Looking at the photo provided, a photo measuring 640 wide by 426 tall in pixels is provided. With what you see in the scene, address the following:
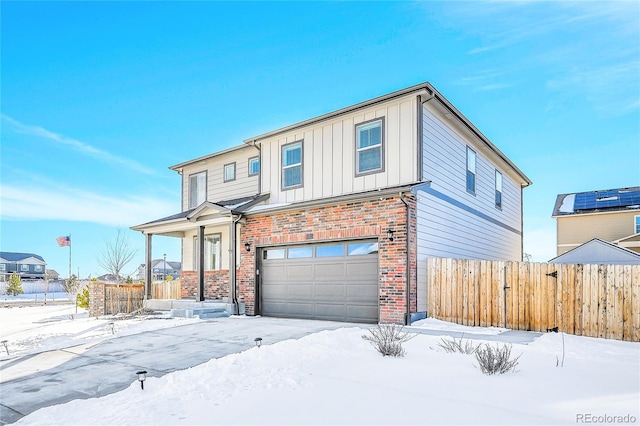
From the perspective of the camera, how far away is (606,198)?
23.4m

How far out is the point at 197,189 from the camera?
59.1ft

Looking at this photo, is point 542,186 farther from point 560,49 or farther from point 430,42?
point 430,42

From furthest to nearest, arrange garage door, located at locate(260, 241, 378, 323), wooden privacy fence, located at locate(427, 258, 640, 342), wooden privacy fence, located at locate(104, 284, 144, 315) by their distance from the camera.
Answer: wooden privacy fence, located at locate(104, 284, 144, 315) < garage door, located at locate(260, 241, 378, 323) < wooden privacy fence, located at locate(427, 258, 640, 342)

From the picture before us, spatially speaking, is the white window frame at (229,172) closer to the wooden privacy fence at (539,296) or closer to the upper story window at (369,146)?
the upper story window at (369,146)

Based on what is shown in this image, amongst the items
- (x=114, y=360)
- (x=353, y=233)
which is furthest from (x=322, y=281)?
(x=114, y=360)

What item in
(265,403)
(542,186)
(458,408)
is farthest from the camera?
(542,186)

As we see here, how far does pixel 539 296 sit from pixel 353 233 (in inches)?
183

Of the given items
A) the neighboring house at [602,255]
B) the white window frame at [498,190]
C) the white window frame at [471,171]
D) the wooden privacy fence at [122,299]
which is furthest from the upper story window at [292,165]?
the neighboring house at [602,255]

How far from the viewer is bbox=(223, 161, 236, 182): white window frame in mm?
16453

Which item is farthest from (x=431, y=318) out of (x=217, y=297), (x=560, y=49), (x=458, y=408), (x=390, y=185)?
(x=560, y=49)

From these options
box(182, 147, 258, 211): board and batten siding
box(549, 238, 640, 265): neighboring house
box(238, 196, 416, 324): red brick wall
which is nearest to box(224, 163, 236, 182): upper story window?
box(182, 147, 258, 211): board and batten siding

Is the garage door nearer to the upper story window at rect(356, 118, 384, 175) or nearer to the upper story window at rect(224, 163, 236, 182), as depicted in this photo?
the upper story window at rect(356, 118, 384, 175)

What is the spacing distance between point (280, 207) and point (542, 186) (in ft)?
47.2

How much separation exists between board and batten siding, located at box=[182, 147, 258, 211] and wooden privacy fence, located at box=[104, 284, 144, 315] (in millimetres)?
4195
